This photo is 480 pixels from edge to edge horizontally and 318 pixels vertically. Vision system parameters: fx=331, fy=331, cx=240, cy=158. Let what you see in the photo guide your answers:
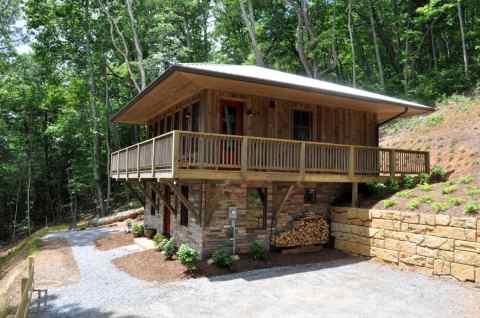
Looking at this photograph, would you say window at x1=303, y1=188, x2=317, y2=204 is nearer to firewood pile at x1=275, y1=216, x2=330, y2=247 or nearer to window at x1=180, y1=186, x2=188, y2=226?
firewood pile at x1=275, y1=216, x2=330, y2=247

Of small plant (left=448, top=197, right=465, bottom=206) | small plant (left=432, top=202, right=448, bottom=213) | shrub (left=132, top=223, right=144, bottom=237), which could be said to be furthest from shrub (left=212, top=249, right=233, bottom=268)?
shrub (left=132, top=223, right=144, bottom=237)

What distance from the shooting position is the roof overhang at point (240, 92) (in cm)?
865

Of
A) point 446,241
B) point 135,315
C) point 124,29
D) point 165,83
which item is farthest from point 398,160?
point 124,29

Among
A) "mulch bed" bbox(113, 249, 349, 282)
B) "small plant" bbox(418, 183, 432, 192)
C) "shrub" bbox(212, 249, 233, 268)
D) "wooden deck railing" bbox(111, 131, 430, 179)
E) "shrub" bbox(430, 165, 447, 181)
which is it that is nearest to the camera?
"wooden deck railing" bbox(111, 131, 430, 179)

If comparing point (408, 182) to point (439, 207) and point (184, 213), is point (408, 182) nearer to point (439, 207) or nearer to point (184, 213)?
point (439, 207)

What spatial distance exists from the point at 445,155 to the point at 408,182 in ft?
12.4

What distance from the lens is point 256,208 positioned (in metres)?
10.5

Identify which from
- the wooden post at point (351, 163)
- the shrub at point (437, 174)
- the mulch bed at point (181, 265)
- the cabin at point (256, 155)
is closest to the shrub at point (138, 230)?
the cabin at point (256, 155)

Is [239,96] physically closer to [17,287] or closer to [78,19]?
[17,287]

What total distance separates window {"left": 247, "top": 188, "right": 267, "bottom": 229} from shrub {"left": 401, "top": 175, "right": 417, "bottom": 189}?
497cm

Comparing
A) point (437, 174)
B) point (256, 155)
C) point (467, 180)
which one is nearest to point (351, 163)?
point (467, 180)

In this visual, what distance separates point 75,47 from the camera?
80.9 feet

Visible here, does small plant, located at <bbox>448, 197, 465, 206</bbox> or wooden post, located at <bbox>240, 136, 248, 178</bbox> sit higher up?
wooden post, located at <bbox>240, 136, 248, 178</bbox>

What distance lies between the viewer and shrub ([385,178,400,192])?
1127 centimetres
